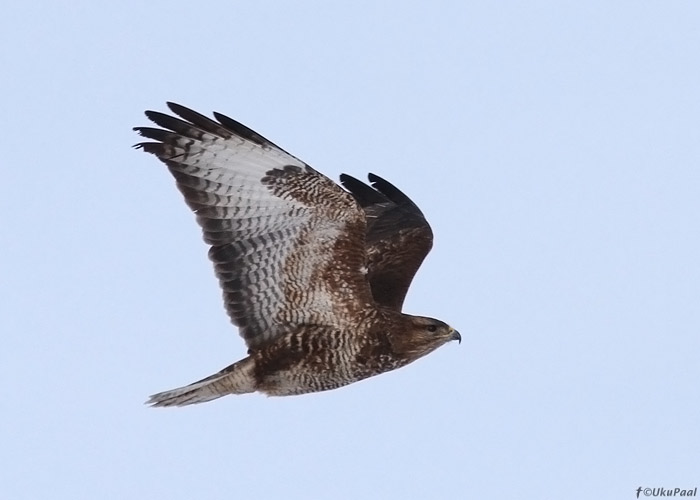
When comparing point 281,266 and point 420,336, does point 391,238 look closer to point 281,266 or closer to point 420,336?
point 420,336

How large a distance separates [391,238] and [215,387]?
2712mm

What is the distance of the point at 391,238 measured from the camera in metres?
17.5

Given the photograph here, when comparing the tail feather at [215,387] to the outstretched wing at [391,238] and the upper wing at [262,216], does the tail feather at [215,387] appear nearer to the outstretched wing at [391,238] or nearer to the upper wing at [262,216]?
the upper wing at [262,216]

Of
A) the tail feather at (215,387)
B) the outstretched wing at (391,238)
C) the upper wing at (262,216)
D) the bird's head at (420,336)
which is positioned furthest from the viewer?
the outstretched wing at (391,238)

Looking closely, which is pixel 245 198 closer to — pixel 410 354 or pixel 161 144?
pixel 161 144

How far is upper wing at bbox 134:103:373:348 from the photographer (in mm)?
15141

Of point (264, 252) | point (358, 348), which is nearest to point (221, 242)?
point (264, 252)

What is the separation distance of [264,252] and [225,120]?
3.75 ft

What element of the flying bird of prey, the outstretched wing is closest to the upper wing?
the flying bird of prey

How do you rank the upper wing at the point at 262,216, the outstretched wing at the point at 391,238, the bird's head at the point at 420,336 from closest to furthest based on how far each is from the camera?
1. the upper wing at the point at 262,216
2. the bird's head at the point at 420,336
3. the outstretched wing at the point at 391,238

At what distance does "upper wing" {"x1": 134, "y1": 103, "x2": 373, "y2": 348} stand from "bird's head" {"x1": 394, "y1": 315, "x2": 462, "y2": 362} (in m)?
0.59

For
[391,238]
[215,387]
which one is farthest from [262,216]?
[391,238]

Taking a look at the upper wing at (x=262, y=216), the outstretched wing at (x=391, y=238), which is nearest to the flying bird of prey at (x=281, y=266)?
the upper wing at (x=262, y=216)

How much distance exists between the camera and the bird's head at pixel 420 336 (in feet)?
52.3
